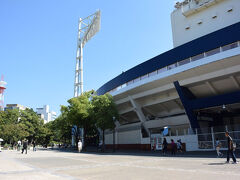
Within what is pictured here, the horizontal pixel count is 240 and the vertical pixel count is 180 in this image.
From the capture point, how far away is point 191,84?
2247 cm

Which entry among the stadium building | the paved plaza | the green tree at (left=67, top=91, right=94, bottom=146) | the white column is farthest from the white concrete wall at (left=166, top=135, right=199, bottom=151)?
the green tree at (left=67, top=91, right=94, bottom=146)

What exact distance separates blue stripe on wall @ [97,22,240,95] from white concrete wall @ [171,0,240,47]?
765 centimetres

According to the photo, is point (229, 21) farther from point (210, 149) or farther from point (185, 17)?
point (210, 149)

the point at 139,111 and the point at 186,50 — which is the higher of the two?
the point at 186,50

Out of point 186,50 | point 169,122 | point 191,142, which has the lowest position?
point 191,142

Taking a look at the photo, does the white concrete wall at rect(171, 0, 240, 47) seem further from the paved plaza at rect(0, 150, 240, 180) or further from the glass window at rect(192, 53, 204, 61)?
the paved plaza at rect(0, 150, 240, 180)

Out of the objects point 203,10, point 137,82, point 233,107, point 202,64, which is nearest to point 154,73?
point 137,82

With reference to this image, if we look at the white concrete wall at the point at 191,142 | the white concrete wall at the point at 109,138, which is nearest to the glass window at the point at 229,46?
the white concrete wall at the point at 191,142

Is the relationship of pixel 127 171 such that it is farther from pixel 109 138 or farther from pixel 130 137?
pixel 109 138

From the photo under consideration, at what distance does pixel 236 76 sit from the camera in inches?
792

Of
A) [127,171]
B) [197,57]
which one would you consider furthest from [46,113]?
[127,171]

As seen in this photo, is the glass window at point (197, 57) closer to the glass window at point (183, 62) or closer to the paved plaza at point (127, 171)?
the glass window at point (183, 62)

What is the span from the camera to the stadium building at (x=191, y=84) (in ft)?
64.4

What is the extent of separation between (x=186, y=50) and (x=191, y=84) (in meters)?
3.78
